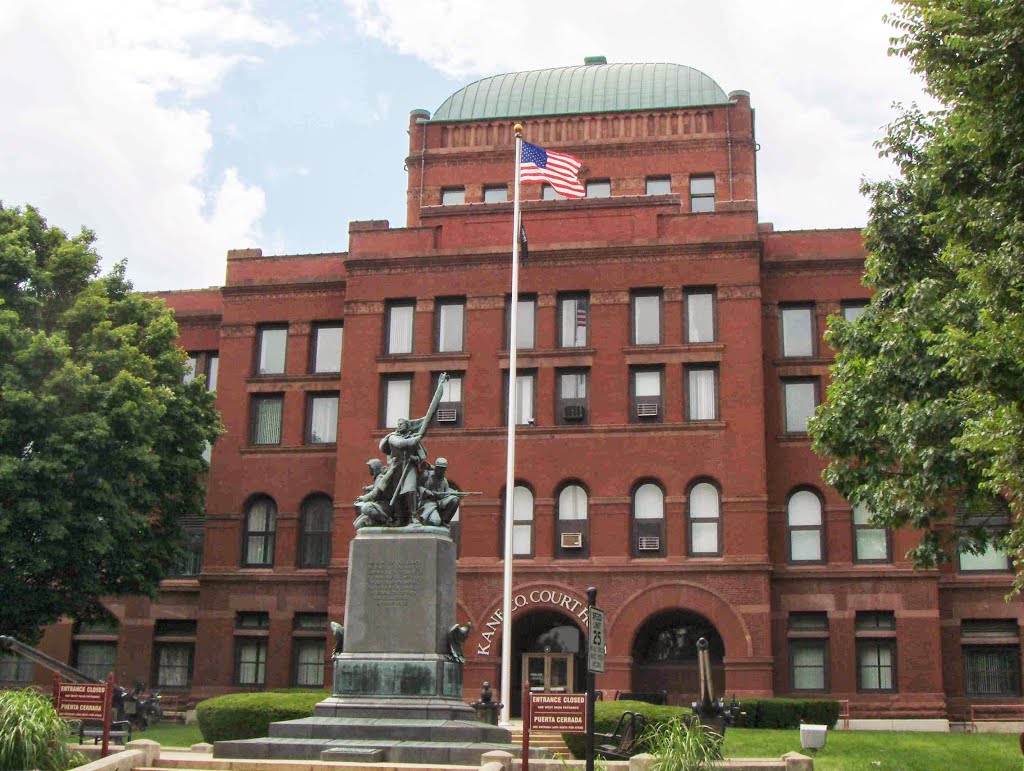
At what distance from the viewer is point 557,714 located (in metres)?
17.2

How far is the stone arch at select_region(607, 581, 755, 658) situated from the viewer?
1438 inches

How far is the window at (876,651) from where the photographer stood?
3734 centimetres

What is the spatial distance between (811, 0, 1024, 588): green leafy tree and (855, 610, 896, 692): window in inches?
451

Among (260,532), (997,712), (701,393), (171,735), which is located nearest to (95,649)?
(260,532)

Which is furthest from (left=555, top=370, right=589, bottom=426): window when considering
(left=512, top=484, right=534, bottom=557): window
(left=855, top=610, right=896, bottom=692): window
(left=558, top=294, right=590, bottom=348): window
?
(left=855, top=610, right=896, bottom=692): window

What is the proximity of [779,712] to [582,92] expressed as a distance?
2809 cm

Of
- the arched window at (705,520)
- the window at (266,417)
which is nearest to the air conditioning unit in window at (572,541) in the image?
the arched window at (705,520)

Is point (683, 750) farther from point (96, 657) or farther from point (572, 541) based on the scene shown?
point (96, 657)

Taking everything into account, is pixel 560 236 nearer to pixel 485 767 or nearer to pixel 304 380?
pixel 304 380

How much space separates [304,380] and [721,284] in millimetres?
14100

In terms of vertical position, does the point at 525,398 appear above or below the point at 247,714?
above

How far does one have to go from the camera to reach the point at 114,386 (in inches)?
1246

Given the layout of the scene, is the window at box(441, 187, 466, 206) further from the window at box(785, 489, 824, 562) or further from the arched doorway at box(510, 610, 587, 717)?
the window at box(785, 489, 824, 562)

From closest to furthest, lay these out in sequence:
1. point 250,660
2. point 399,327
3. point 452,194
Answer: point 250,660
point 399,327
point 452,194
